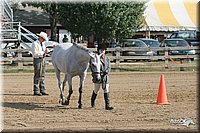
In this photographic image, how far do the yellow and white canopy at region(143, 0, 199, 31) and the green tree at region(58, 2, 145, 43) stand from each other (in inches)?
401

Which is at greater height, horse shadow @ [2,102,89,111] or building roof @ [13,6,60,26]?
building roof @ [13,6,60,26]

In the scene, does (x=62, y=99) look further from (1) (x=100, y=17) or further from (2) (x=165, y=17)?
(2) (x=165, y=17)

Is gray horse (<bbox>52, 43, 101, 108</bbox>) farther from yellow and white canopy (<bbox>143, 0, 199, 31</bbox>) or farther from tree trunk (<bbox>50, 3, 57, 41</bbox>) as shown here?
yellow and white canopy (<bbox>143, 0, 199, 31</bbox>)

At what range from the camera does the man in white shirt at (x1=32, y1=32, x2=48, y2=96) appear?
51.4 ft

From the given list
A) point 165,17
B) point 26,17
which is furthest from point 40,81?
point 26,17

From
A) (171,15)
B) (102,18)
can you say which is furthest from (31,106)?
(171,15)

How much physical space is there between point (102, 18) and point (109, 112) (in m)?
22.7

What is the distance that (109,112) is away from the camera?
39.2 feet

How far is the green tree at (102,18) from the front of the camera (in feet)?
111

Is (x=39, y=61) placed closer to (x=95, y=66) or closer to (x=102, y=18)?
(x=95, y=66)

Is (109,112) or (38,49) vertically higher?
(38,49)

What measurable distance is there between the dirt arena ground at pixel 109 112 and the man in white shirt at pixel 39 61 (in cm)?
38

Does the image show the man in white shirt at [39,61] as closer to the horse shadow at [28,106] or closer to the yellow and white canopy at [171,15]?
the horse shadow at [28,106]

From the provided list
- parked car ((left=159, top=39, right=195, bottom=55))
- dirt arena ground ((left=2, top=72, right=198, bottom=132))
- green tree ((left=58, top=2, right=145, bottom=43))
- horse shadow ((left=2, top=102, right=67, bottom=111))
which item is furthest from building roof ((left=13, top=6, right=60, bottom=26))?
horse shadow ((left=2, top=102, right=67, bottom=111))
